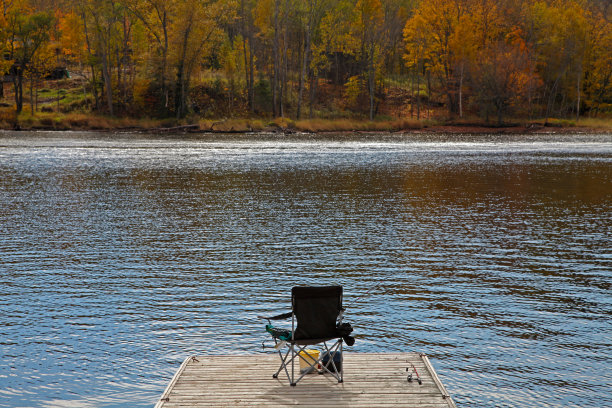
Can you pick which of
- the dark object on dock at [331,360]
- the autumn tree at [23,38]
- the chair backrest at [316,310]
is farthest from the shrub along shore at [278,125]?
the chair backrest at [316,310]

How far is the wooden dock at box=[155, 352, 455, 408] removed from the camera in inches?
302

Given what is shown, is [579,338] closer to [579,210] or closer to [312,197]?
[579,210]

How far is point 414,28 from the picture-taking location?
87.1 m

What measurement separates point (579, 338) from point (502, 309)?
6.33 ft

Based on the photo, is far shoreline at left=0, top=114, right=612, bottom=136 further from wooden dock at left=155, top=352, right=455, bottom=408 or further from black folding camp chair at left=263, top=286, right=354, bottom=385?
black folding camp chair at left=263, top=286, right=354, bottom=385

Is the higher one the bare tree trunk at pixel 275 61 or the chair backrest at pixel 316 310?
the bare tree trunk at pixel 275 61

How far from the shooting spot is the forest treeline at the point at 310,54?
7906cm

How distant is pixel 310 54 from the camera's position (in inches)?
3912

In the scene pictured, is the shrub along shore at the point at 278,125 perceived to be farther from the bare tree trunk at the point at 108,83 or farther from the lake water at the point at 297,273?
the lake water at the point at 297,273

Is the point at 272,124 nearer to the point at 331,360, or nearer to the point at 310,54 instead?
the point at 310,54

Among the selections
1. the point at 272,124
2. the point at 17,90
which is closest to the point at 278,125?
the point at 272,124

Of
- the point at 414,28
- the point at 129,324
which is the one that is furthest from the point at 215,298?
the point at 414,28

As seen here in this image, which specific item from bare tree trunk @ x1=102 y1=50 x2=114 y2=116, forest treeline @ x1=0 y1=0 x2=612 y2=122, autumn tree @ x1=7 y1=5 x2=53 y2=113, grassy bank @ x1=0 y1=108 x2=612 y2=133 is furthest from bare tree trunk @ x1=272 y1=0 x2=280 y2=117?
autumn tree @ x1=7 y1=5 x2=53 y2=113

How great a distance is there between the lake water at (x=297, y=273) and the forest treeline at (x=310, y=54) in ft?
149
